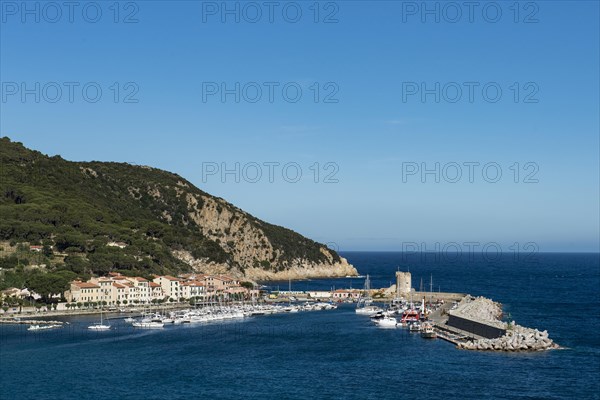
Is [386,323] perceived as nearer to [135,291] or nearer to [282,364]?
[282,364]

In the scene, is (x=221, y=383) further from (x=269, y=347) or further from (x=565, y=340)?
(x=565, y=340)

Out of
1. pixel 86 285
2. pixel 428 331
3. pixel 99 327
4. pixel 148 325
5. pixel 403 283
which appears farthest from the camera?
pixel 403 283

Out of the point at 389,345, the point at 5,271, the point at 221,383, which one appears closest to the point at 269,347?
the point at 389,345

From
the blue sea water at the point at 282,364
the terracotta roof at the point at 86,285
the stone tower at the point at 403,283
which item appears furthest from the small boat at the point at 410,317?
the terracotta roof at the point at 86,285

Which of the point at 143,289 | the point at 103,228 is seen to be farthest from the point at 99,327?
the point at 103,228

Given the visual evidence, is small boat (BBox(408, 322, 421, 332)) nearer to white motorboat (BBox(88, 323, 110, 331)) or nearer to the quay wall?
the quay wall

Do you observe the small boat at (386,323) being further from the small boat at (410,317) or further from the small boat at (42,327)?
the small boat at (42,327)
